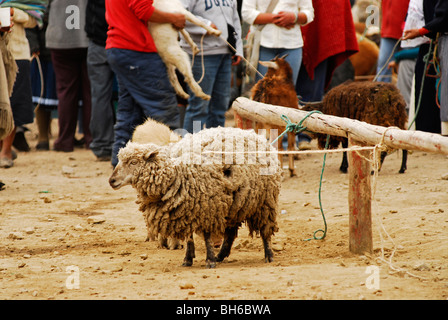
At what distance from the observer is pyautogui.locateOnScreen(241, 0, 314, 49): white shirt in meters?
8.26

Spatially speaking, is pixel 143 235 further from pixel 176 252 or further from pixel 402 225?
pixel 402 225

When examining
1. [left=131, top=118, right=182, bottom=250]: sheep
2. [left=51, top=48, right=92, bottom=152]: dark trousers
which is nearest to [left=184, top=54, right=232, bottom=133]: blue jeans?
[left=51, top=48, right=92, bottom=152]: dark trousers

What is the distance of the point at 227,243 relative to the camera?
5.09 meters

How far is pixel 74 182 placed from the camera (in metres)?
8.16

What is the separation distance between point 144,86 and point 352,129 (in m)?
3.42

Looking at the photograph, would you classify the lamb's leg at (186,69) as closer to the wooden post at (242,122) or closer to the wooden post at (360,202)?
the wooden post at (242,122)

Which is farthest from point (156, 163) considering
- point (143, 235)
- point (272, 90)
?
point (272, 90)

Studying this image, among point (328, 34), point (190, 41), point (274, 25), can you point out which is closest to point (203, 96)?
point (190, 41)

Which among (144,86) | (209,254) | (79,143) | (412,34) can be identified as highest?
(412,34)

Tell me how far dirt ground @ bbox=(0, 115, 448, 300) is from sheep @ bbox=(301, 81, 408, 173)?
0.70 m

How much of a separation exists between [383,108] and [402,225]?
2.21 metres

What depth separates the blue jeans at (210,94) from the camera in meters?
7.99

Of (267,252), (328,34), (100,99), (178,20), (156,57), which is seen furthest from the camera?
(100,99)

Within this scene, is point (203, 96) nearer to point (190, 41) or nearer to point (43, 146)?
point (190, 41)
